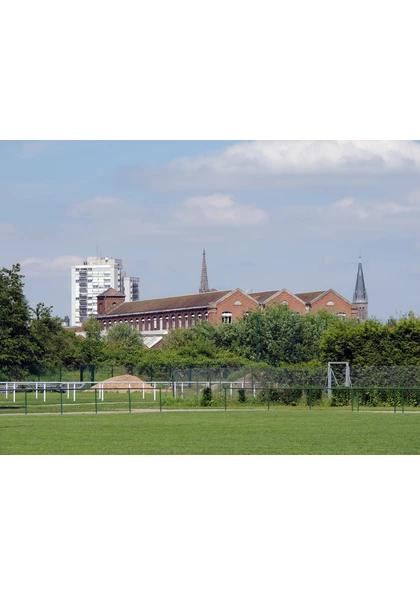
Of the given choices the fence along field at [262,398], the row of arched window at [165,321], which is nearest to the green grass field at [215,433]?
the fence along field at [262,398]

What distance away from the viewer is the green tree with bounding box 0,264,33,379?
5122 centimetres

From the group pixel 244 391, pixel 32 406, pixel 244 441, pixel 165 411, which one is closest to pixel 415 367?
pixel 244 391

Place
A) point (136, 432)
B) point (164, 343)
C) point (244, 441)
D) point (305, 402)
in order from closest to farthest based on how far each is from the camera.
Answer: point (244, 441)
point (136, 432)
point (305, 402)
point (164, 343)

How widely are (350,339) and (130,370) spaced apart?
730 inches

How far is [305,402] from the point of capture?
148 feet

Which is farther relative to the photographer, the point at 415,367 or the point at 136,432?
the point at 415,367

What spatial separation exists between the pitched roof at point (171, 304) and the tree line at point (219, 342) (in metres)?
8.60

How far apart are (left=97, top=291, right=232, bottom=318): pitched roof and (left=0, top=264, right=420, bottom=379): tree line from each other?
8.60m

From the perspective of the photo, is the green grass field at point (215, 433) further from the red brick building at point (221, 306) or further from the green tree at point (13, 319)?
the red brick building at point (221, 306)

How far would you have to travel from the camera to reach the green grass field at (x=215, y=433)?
2391 cm

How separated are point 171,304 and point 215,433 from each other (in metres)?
86.9

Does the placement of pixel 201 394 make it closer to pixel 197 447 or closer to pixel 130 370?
pixel 130 370

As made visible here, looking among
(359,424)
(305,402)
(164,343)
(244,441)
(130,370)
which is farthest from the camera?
(164,343)

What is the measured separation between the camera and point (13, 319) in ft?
167
